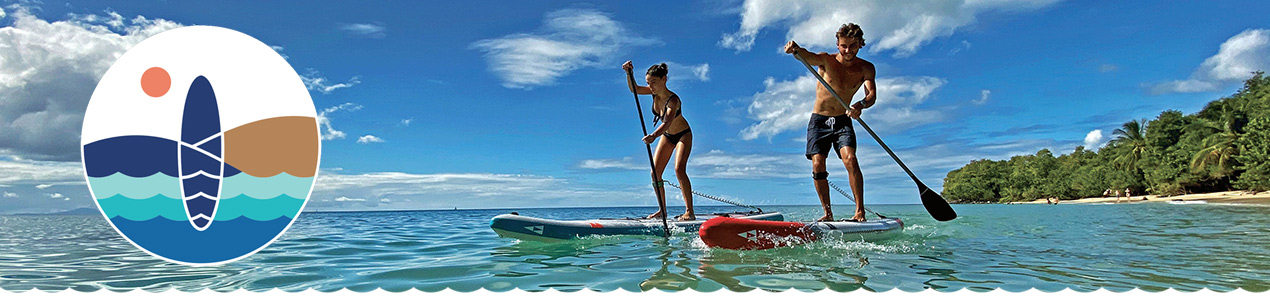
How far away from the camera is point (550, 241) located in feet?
25.3

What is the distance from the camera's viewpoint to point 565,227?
777 centimetres

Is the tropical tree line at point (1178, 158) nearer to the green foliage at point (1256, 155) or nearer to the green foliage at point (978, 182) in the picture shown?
the green foliage at point (1256, 155)

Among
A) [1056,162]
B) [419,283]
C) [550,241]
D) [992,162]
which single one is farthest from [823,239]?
[992,162]

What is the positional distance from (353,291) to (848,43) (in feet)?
18.2

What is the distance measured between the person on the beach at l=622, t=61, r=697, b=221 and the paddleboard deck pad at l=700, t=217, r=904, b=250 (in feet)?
6.57

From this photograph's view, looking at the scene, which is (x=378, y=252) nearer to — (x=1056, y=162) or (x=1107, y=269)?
(x=1107, y=269)

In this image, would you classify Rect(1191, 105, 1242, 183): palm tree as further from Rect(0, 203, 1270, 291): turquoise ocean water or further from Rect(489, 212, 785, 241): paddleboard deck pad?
Rect(489, 212, 785, 241): paddleboard deck pad

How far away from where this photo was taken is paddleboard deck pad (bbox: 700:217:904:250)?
6.21 metres

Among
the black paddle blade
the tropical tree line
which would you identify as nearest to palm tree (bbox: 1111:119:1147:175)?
Answer: the tropical tree line

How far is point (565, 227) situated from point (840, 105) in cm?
356

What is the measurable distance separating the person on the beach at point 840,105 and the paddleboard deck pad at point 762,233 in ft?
2.22

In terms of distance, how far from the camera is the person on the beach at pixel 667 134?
831cm

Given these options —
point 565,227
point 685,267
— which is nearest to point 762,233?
point 685,267

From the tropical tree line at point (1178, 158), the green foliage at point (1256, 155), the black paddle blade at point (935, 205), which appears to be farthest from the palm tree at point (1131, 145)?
the black paddle blade at point (935, 205)
